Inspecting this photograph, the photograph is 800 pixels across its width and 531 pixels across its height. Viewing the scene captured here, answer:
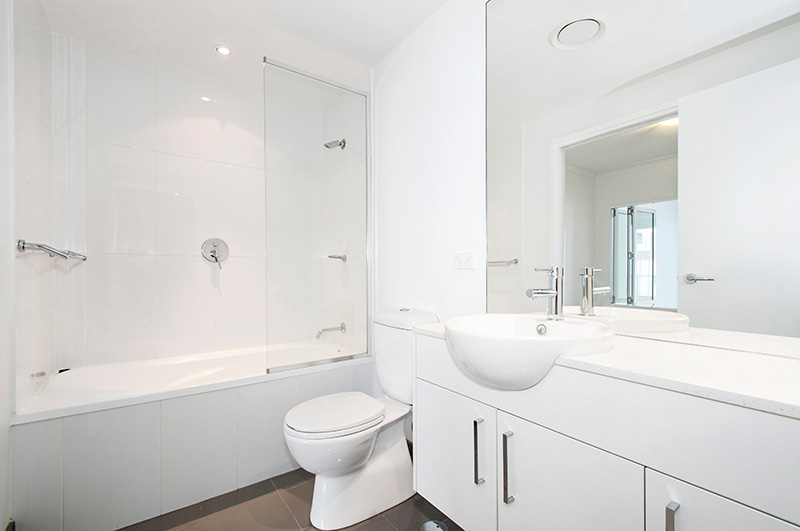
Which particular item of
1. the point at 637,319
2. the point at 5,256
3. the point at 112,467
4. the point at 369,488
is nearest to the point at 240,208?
the point at 5,256

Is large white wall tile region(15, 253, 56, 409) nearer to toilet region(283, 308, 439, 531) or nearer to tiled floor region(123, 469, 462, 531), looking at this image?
tiled floor region(123, 469, 462, 531)

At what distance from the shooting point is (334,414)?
1.58 m

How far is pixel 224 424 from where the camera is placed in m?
1.78

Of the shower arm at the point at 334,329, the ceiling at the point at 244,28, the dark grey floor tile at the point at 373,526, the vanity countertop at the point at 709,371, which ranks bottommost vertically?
the dark grey floor tile at the point at 373,526

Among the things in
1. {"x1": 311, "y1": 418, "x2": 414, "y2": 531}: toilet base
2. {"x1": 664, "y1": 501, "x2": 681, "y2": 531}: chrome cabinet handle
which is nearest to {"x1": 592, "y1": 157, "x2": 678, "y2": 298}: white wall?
{"x1": 664, "y1": 501, "x2": 681, "y2": 531}: chrome cabinet handle

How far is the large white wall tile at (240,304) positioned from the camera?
251 cm

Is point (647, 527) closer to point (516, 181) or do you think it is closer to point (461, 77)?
point (516, 181)

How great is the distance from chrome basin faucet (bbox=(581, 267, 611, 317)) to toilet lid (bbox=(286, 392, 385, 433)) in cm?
98

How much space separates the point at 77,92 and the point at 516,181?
257 centimetres

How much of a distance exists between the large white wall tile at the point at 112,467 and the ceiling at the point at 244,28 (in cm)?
199

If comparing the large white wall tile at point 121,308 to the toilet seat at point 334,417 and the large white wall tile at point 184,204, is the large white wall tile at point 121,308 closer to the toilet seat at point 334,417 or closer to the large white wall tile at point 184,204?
the large white wall tile at point 184,204

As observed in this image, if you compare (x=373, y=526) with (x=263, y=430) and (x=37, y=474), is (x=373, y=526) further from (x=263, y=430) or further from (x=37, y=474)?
(x=37, y=474)

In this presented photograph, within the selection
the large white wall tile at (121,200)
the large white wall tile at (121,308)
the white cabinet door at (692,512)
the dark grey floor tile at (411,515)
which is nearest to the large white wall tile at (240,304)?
the large white wall tile at (121,308)

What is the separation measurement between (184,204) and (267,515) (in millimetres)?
1952
